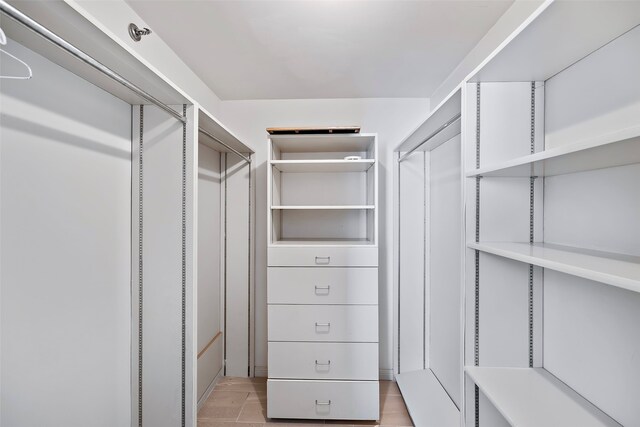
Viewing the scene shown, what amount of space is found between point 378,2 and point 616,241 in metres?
1.30

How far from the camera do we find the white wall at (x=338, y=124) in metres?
2.59

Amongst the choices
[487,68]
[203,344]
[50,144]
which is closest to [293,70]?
[487,68]

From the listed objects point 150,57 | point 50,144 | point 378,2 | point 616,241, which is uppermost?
point 378,2

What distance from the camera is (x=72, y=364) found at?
121 centimetres

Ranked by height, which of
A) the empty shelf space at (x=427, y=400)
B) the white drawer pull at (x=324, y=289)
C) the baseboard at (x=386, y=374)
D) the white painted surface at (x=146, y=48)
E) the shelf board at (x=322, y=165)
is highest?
the white painted surface at (x=146, y=48)

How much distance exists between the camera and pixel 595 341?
1.04m

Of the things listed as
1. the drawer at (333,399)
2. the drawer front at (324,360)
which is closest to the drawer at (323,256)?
the drawer front at (324,360)

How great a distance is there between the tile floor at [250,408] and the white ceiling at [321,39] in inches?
89.7

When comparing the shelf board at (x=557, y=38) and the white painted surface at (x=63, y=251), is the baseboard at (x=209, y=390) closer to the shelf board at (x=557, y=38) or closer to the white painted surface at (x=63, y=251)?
the white painted surface at (x=63, y=251)

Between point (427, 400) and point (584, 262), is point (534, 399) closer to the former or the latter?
point (584, 262)

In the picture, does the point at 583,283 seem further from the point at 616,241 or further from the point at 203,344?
the point at 203,344

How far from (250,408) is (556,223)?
7.05ft

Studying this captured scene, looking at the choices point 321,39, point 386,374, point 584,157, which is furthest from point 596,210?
point 386,374

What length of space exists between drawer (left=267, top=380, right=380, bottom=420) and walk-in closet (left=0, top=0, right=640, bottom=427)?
0.04 ft
